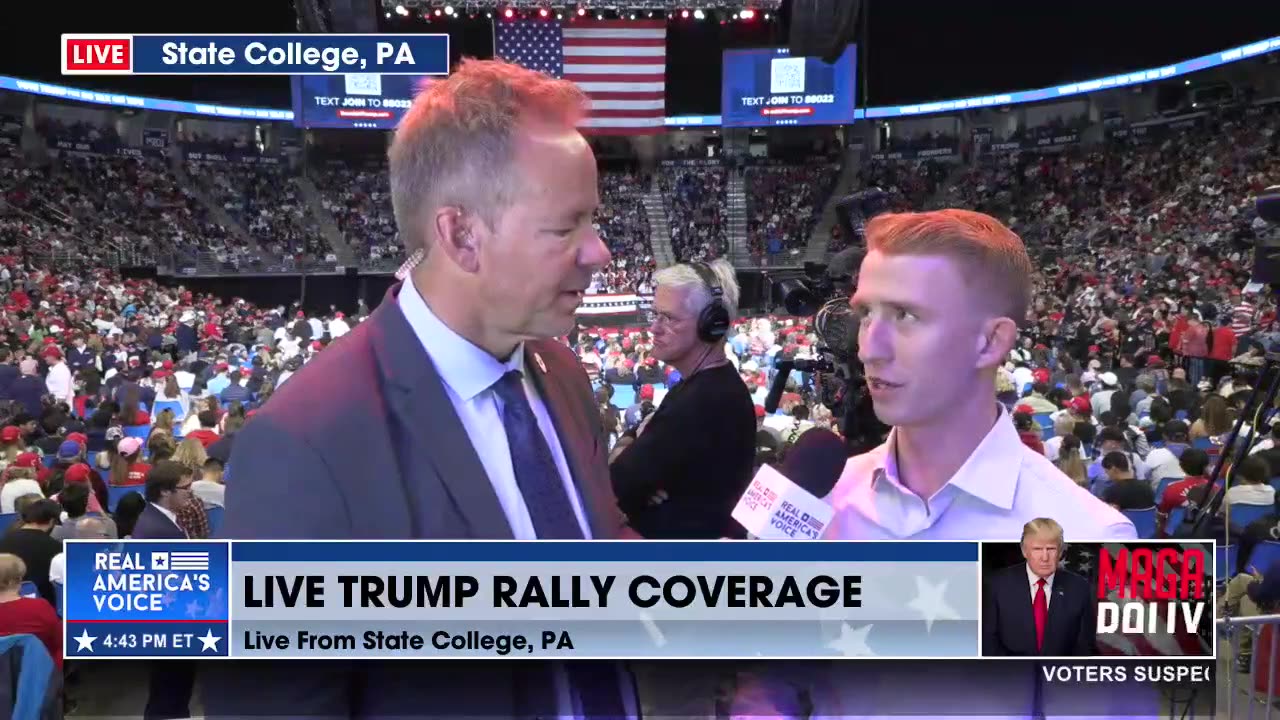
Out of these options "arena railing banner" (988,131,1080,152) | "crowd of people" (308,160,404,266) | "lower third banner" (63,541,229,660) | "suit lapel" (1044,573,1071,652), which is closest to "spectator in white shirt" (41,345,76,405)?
"crowd of people" (308,160,404,266)

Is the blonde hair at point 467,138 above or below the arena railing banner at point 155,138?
below

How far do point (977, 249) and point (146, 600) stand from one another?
202 centimetres

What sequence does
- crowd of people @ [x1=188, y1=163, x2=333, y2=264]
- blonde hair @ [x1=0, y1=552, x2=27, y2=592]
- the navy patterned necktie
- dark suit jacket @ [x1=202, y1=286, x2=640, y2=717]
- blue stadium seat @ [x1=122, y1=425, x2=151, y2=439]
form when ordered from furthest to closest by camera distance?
crowd of people @ [x1=188, y1=163, x2=333, y2=264] → blue stadium seat @ [x1=122, y1=425, x2=151, y2=439] → blonde hair @ [x1=0, y1=552, x2=27, y2=592] → the navy patterned necktie → dark suit jacket @ [x1=202, y1=286, x2=640, y2=717]

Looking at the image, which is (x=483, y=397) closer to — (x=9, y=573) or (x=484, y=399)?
(x=484, y=399)

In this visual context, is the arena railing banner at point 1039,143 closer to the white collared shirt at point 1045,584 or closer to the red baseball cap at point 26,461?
the red baseball cap at point 26,461

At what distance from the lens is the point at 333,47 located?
14.4ft

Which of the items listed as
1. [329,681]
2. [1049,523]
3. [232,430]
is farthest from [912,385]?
[232,430]

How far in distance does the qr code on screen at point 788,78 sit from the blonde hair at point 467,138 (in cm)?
1917

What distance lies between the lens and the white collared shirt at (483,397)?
1.98 m

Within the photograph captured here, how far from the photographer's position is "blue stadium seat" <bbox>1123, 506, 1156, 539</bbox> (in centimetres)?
455

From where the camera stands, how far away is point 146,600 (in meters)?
2.56

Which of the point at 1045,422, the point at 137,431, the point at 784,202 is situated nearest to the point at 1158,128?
the point at 784,202

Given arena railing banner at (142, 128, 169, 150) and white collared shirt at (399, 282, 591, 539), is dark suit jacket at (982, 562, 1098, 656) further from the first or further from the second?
arena railing banner at (142, 128, 169, 150)

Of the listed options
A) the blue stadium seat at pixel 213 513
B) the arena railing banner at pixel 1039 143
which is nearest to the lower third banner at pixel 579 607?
the blue stadium seat at pixel 213 513
